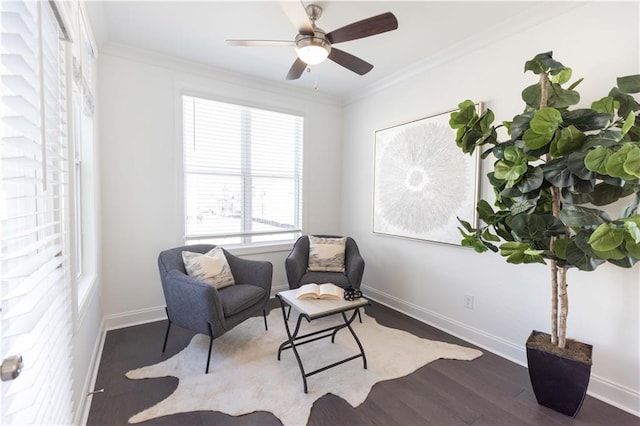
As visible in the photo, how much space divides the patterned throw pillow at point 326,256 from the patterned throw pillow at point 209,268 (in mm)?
982

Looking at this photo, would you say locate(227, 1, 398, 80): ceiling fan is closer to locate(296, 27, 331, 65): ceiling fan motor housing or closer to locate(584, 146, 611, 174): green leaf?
locate(296, 27, 331, 65): ceiling fan motor housing

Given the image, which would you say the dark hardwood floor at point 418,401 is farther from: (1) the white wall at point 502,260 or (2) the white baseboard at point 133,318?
(2) the white baseboard at point 133,318

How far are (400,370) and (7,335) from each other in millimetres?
2276

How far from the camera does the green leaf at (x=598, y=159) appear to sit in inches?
57.2

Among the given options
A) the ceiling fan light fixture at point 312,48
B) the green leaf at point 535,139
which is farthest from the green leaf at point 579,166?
the ceiling fan light fixture at point 312,48

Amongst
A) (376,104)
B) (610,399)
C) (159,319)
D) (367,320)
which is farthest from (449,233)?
(159,319)

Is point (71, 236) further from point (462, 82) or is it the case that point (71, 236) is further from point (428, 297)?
point (462, 82)

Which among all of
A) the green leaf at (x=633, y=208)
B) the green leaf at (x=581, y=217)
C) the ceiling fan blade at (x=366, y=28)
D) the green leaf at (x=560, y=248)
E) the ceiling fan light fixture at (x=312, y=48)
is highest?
the ceiling fan blade at (x=366, y=28)

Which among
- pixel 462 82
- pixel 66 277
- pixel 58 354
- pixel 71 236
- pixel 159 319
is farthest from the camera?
pixel 159 319

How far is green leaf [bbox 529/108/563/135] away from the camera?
165 centimetres

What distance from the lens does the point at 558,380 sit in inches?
73.8

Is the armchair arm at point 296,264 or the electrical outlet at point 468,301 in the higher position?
the armchair arm at point 296,264

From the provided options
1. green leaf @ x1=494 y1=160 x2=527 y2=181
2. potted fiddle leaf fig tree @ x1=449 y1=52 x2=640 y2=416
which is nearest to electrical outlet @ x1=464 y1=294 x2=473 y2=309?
potted fiddle leaf fig tree @ x1=449 y1=52 x2=640 y2=416

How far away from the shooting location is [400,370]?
230cm
